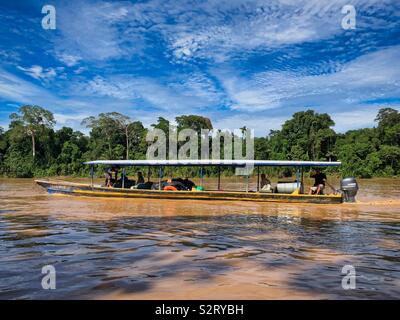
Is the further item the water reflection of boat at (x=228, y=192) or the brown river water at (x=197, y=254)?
the water reflection of boat at (x=228, y=192)

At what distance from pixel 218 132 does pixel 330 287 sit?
34.0m

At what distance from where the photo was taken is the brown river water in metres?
3.90

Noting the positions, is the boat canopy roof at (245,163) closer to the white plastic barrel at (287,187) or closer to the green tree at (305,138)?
the white plastic barrel at (287,187)

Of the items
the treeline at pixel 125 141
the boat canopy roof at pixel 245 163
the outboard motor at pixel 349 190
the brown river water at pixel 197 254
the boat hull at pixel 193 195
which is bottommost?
the brown river water at pixel 197 254

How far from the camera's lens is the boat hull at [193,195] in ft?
40.5

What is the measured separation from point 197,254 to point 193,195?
8120mm

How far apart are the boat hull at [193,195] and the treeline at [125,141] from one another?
2273 cm

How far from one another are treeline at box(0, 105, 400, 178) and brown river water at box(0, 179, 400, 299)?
29474 mm

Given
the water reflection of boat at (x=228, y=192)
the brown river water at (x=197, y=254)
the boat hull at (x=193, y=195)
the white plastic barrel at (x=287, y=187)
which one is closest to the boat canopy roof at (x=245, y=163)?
the water reflection of boat at (x=228, y=192)

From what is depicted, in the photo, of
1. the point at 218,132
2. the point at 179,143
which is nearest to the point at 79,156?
the point at 179,143

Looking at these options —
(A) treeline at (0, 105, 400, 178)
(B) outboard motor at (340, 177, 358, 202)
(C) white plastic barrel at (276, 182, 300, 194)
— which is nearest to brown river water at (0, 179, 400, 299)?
(B) outboard motor at (340, 177, 358, 202)

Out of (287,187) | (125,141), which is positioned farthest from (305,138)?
(287,187)

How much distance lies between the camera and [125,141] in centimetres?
4475

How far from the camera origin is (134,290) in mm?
3840
